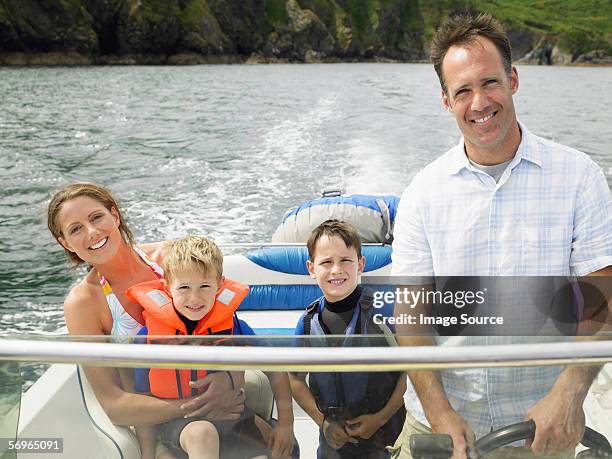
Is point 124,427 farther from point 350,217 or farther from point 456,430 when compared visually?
point 350,217

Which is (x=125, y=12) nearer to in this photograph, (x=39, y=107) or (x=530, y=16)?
(x=39, y=107)

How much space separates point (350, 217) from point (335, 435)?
7.65 feet

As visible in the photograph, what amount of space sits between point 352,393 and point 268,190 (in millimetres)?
7250

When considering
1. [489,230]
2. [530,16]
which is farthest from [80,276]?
[530,16]

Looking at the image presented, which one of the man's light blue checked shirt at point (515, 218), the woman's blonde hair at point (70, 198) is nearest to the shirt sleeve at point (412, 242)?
the man's light blue checked shirt at point (515, 218)

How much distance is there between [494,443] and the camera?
1137 millimetres

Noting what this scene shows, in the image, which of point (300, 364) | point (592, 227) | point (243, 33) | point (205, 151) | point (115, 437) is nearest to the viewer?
point (300, 364)

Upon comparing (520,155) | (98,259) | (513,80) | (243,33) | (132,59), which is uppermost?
(243,33)

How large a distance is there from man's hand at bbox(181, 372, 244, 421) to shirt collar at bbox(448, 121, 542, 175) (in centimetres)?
74

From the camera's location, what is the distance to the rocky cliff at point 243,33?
39.8m

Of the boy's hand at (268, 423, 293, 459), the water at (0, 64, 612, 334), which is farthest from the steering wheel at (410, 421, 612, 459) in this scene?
the water at (0, 64, 612, 334)

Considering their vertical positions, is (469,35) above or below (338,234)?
above

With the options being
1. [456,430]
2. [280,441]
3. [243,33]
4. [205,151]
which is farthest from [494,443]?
[243,33]

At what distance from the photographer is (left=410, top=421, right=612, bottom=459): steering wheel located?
3.67 ft
